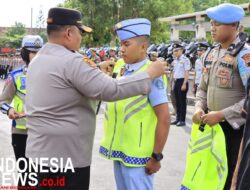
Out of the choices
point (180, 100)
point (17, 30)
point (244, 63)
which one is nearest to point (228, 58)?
point (244, 63)

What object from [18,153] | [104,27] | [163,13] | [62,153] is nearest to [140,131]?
[62,153]

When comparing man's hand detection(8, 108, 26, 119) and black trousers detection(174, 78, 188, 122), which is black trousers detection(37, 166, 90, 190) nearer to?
man's hand detection(8, 108, 26, 119)

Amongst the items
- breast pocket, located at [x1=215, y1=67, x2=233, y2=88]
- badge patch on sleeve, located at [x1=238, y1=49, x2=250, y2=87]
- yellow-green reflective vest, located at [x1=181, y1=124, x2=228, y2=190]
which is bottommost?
yellow-green reflective vest, located at [x1=181, y1=124, x2=228, y2=190]

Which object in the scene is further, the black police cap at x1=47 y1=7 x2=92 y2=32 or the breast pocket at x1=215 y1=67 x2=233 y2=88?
the breast pocket at x1=215 y1=67 x2=233 y2=88

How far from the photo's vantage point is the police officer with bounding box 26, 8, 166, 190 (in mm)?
2535

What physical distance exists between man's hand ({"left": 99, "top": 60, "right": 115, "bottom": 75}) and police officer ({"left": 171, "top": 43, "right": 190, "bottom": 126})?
22.0ft

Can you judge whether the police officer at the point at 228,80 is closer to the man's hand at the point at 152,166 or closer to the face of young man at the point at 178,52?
the man's hand at the point at 152,166

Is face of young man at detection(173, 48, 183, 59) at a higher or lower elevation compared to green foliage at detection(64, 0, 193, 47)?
higher

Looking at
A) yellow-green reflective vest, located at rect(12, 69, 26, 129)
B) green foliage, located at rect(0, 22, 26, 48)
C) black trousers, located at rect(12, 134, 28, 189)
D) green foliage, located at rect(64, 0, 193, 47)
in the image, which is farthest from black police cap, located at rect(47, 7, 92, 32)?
green foliage, located at rect(0, 22, 26, 48)

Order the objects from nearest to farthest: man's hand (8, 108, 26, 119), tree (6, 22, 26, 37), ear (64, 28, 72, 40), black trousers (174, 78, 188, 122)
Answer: ear (64, 28, 72, 40) < man's hand (8, 108, 26, 119) < black trousers (174, 78, 188, 122) < tree (6, 22, 26, 37)

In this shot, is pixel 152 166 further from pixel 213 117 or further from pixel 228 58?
pixel 228 58

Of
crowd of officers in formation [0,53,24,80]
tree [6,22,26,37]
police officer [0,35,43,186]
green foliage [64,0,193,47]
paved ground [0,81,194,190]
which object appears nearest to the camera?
police officer [0,35,43,186]

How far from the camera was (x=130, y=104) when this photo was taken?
290cm

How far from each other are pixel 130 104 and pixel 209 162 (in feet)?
2.53
